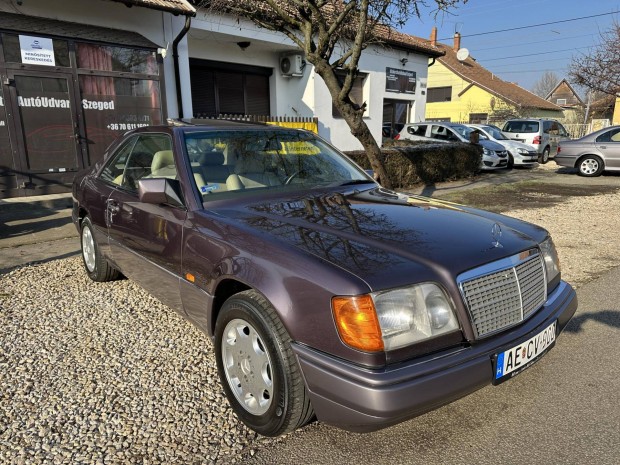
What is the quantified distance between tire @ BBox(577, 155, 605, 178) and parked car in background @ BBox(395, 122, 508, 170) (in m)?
2.22

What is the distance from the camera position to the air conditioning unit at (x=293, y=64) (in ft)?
44.3

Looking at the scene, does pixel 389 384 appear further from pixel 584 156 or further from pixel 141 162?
pixel 584 156

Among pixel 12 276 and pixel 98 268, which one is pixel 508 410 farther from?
pixel 12 276

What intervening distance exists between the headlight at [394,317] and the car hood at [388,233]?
2.5 inches

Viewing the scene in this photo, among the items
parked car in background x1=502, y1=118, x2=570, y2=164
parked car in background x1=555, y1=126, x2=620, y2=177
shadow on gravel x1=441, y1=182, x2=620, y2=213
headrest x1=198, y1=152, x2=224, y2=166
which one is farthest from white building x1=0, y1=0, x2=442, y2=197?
parked car in background x1=502, y1=118, x2=570, y2=164

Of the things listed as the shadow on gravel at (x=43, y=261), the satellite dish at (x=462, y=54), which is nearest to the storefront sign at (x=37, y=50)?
the shadow on gravel at (x=43, y=261)

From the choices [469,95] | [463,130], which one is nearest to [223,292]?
[463,130]

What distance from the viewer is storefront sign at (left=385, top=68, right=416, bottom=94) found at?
55.4 feet

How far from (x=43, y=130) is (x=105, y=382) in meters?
7.42

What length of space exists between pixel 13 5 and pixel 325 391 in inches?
364

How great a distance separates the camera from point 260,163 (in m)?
3.29

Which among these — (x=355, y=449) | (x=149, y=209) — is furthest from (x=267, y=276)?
(x=149, y=209)

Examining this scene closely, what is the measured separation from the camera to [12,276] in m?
4.71

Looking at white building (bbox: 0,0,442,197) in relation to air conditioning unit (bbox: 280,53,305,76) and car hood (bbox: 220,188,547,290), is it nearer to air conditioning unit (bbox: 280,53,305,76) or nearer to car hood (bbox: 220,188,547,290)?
air conditioning unit (bbox: 280,53,305,76)
